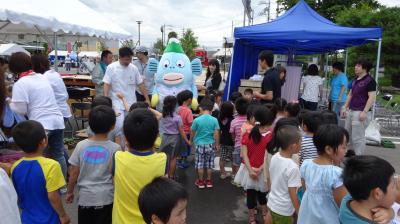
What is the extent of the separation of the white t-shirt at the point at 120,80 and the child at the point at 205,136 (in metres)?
1.04

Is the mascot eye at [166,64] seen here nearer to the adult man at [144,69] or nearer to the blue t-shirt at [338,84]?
the adult man at [144,69]

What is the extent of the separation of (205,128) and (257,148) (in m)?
1.20

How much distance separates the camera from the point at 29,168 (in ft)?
7.66

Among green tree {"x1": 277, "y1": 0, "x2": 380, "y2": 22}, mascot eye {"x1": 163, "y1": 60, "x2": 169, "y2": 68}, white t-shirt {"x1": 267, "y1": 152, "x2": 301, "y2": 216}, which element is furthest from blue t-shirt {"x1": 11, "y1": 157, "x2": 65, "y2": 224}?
green tree {"x1": 277, "y1": 0, "x2": 380, "y2": 22}

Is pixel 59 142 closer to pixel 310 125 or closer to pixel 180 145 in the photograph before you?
pixel 180 145

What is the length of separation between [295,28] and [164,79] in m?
2.69

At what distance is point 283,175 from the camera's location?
2.78 metres

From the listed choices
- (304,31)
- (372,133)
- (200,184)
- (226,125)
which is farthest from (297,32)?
(200,184)

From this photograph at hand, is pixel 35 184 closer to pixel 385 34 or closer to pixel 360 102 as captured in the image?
pixel 360 102

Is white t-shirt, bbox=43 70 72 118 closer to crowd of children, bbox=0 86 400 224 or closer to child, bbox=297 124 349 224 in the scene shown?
crowd of children, bbox=0 86 400 224

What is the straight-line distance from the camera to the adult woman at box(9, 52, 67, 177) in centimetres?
365

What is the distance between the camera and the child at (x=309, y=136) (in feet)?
10.3

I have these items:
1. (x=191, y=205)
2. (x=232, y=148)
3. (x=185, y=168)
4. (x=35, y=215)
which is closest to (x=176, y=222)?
(x=35, y=215)

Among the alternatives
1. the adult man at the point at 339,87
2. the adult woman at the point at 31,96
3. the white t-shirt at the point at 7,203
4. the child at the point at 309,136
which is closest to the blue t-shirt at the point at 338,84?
the adult man at the point at 339,87
